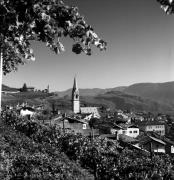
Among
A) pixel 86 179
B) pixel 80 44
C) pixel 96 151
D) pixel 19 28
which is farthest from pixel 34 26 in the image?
pixel 96 151

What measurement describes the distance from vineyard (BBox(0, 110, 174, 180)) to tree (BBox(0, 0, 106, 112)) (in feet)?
23.0

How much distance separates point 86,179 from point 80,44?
31.4 feet

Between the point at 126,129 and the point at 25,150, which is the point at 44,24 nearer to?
the point at 25,150

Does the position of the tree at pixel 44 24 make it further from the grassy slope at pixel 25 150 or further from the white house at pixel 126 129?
the white house at pixel 126 129

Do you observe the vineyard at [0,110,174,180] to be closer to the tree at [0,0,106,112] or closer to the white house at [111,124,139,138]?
the tree at [0,0,106,112]

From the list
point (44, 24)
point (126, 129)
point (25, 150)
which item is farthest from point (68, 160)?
point (126, 129)

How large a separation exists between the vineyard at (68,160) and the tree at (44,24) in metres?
7.02

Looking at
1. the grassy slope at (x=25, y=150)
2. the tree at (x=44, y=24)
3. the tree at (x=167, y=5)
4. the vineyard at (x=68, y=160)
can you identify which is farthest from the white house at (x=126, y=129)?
the tree at (x=167, y=5)

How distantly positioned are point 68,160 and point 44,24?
12547mm

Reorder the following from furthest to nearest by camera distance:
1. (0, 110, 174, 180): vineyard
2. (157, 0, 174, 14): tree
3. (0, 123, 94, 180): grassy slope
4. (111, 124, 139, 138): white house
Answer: (111, 124, 139, 138): white house
(0, 123, 94, 180): grassy slope
(0, 110, 174, 180): vineyard
(157, 0, 174, 14): tree

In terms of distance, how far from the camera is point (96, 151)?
1750 centimetres

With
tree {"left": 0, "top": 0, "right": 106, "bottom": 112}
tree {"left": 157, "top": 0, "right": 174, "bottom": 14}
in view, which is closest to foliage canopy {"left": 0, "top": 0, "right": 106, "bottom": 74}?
tree {"left": 0, "top": 0, "right": 106, "bottom": 112}

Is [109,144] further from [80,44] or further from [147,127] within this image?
[147,127]

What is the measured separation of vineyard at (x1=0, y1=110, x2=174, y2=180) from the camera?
11461mm
